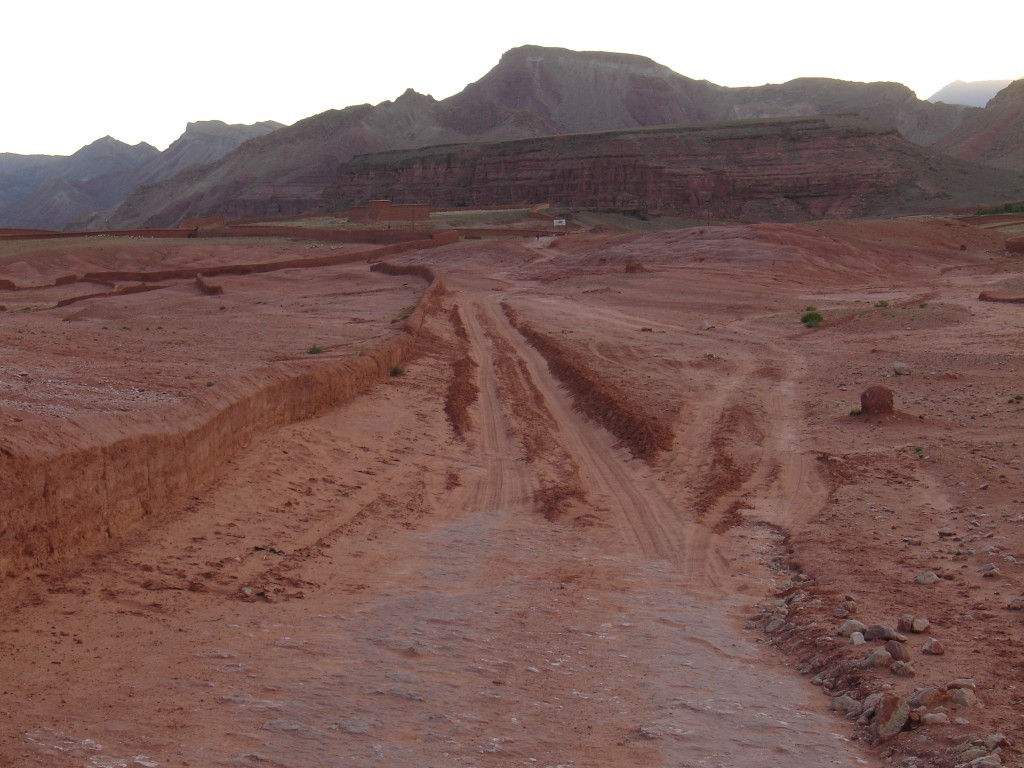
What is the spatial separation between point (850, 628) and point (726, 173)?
79.5 metres

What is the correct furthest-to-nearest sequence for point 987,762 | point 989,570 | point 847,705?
point 989,570 → point 847,705 → point 987,762

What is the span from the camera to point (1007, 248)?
137 ft

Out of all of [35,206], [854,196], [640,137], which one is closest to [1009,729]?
[854,196]

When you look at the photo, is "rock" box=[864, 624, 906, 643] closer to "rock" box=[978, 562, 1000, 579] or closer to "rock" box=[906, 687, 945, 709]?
"rock" box=[906, 687, 945, 709]

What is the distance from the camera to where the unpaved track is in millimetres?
5102

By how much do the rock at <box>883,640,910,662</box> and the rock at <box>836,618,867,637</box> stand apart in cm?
42

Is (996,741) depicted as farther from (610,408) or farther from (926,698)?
(610,408)

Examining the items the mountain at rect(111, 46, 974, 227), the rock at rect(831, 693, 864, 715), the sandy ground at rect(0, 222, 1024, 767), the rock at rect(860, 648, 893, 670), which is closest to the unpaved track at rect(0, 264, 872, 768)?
the sandy ground at rect(0, 222, 1024, 767)

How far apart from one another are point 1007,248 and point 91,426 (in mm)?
42514

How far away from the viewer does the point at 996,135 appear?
104m

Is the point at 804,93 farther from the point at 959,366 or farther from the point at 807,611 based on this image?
the point at 807,611

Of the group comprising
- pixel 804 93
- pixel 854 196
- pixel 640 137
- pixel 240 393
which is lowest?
pixel 240 393

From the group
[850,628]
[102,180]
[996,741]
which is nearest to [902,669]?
[850,628]

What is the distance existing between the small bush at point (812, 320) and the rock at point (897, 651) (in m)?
19.5
